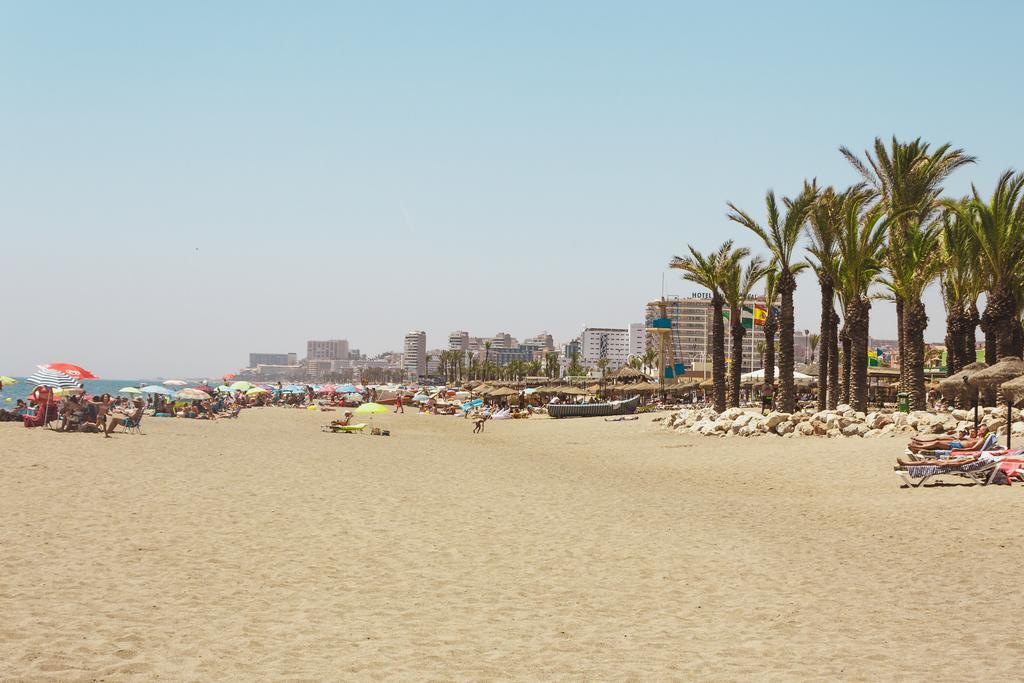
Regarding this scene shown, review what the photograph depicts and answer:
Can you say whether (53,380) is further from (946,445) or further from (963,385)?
(963,385)

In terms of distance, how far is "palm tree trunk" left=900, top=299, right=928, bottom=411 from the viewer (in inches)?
1228

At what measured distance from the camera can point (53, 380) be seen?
27812 millimetres

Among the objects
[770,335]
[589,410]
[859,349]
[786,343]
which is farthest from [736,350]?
[589,410]

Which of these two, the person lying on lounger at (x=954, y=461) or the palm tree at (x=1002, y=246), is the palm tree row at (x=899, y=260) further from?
the person lying on lounger at (x=954, y=461)

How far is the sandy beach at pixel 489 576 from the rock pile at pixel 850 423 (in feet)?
18.6

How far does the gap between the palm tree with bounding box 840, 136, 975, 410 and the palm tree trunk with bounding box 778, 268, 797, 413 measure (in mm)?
4084

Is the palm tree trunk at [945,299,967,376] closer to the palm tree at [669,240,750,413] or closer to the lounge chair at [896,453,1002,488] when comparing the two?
the palm tree at [669,240,750,413]

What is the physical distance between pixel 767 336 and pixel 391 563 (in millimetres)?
31118

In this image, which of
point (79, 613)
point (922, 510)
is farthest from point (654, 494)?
point (79, 613)

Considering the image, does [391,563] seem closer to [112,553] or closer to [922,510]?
[112,553]

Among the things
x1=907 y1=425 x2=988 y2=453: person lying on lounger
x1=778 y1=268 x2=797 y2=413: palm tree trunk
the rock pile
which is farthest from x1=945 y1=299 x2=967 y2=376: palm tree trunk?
x1=907 y1=425 x2=988 y2=453: person lying on lounger

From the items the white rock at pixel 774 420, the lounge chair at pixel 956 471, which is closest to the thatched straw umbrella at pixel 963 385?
the white rock at pixel 774 420

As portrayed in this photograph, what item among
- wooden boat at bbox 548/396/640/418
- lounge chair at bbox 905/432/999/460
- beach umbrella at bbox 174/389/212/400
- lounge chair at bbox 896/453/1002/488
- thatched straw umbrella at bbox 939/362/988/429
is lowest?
wooden boat at bbox 548/396/640/418

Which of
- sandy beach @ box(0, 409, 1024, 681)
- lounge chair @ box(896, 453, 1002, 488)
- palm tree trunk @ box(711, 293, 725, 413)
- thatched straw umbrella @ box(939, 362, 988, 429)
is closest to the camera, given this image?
sandy beach @ box(0, 409, 1024, 681)
